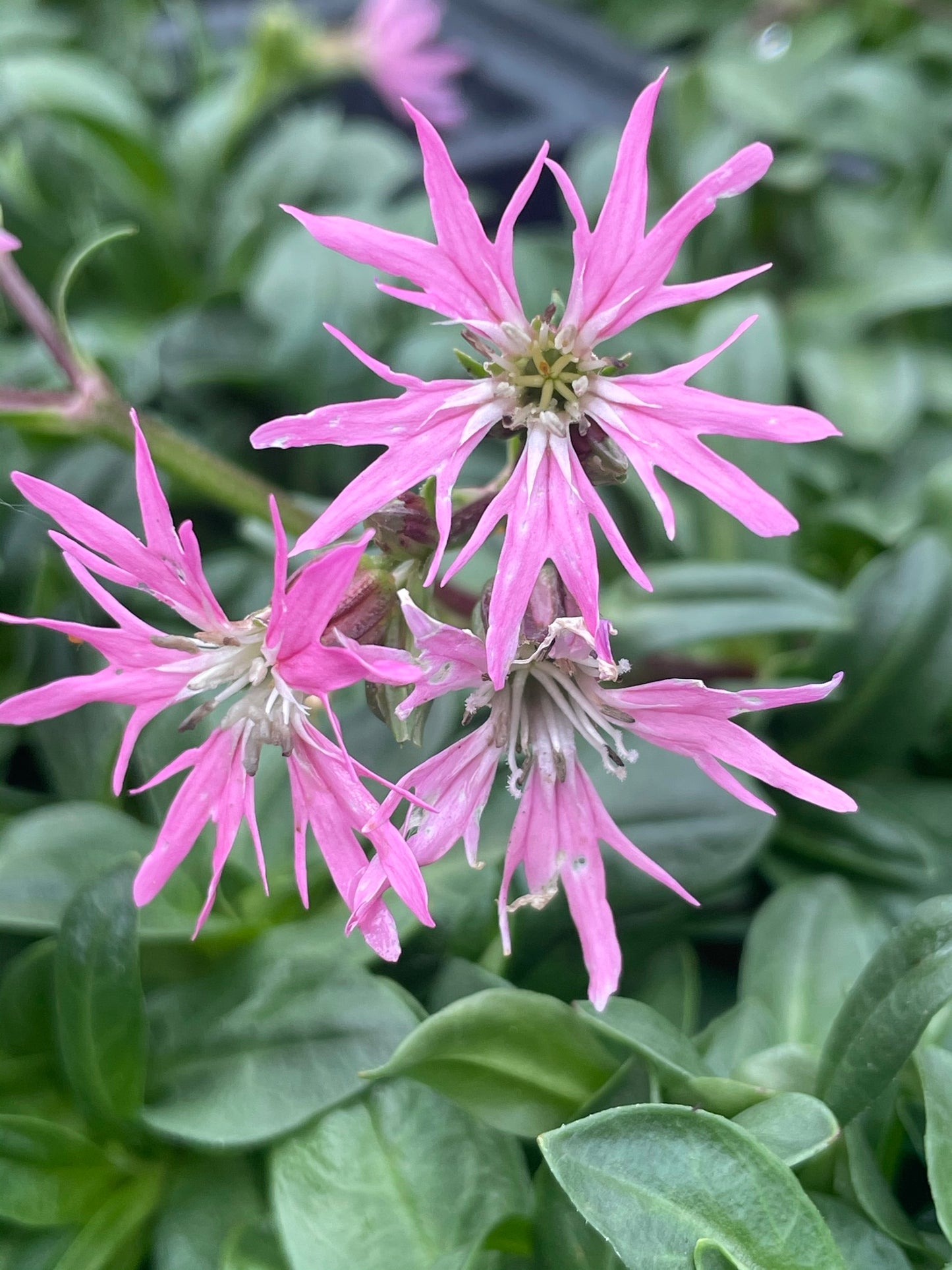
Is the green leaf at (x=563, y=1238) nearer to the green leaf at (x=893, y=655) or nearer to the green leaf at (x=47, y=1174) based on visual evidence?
the green leaf at (x=47, y=1174)

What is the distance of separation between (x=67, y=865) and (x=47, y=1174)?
0.23 metres

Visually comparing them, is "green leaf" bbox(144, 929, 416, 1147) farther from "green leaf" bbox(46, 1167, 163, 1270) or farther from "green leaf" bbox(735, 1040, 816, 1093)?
"green leaf" bbox(735, 1040, 816, 1093)

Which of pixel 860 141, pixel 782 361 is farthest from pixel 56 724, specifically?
pixel 860 141

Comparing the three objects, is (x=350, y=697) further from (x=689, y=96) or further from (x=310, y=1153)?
(x=689, y=96)

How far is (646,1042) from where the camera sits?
2.32ft

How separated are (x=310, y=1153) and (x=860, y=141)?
1.57 metres

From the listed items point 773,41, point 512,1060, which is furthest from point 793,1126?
point 773,41

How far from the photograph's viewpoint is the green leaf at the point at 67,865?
876 millimetres

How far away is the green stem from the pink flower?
4.65 feet

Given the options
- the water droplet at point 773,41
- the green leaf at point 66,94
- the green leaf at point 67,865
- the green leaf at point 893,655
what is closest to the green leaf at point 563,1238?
the green leaf at point 67,865

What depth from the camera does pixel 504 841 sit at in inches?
36.1

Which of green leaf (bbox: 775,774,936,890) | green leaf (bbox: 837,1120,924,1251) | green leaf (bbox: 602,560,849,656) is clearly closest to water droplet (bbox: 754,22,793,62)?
green leaf (bbox: 602,560,849,656)

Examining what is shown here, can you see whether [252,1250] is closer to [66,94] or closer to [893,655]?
[893,655]

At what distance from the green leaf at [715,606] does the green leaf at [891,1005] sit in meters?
0.39
